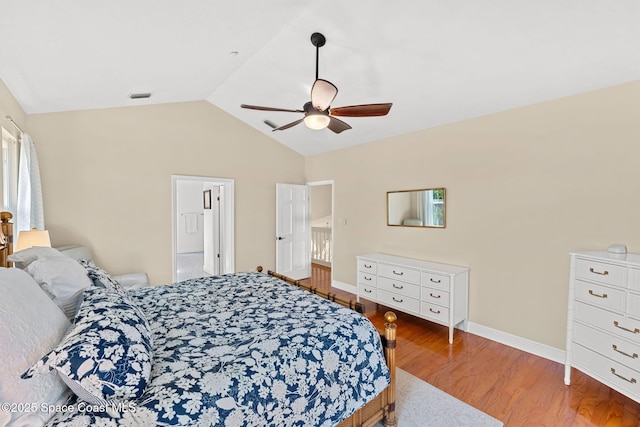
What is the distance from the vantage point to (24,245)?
7.74ft

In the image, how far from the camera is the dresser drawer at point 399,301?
344 centimetres

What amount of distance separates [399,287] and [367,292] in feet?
1.81

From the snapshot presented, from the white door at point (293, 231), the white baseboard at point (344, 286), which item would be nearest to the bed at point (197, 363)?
the white baseboard at point (344, 286)

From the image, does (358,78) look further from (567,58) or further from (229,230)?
(229,230)

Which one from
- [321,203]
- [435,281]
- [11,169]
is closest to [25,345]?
[11,169]

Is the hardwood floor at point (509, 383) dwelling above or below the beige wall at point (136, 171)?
below

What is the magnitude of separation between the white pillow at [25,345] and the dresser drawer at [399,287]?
10.3 ft

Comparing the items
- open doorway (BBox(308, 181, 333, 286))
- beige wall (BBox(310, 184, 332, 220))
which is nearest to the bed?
open doorway (BBox(308, 181, 333, 286))

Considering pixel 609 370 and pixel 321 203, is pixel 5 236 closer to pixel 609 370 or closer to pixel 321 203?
pixel 609 370

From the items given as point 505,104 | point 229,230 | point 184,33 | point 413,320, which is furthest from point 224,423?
point 229,230

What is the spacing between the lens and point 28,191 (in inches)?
110

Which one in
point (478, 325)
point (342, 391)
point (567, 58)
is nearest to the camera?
point (342, 391)

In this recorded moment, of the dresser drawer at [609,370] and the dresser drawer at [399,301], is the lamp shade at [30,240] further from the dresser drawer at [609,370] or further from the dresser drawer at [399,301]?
the dresser drawer at [609,370]

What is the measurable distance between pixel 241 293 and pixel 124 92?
2737 millimetres
